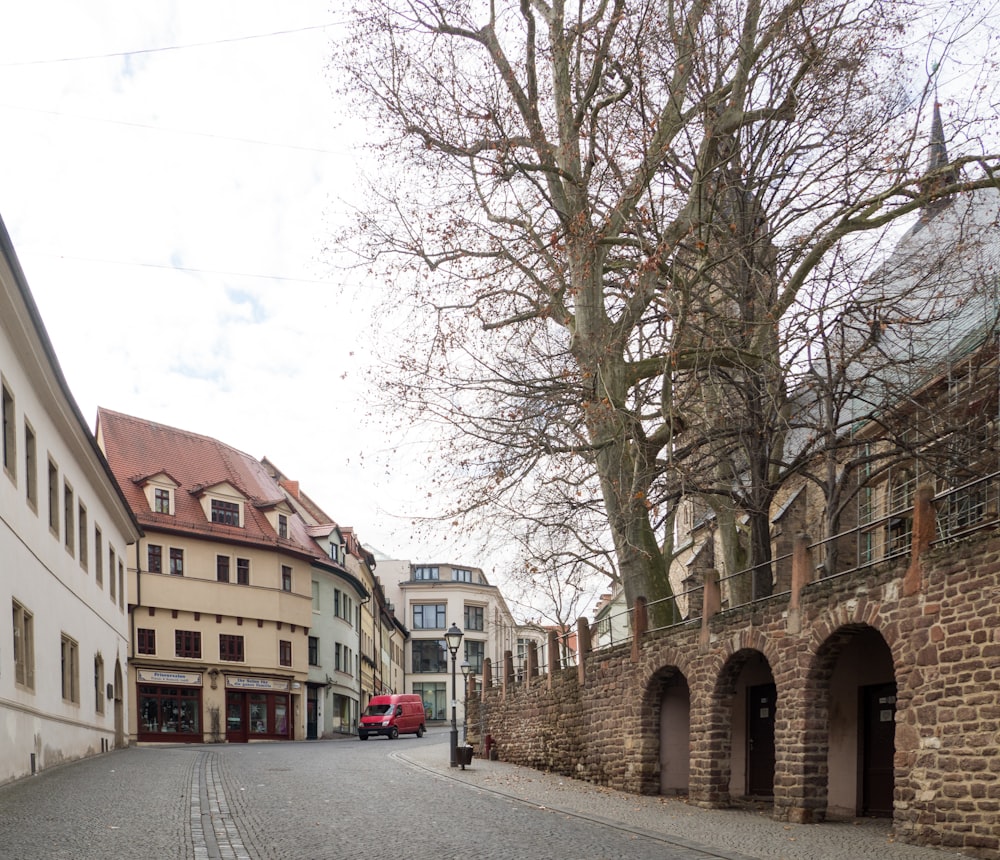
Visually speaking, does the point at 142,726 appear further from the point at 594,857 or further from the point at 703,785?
the point at 594,857

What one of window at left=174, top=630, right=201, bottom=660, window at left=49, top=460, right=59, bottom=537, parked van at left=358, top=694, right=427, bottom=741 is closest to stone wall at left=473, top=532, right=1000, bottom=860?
window at left=49, top=460, right=59, bottom=537

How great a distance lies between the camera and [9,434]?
776 inches

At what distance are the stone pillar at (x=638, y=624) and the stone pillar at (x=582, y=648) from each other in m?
2.70

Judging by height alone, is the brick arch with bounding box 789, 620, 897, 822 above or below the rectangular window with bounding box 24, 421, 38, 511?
below

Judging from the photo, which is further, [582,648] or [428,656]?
[428,656]

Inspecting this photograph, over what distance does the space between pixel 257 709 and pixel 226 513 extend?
805 cm

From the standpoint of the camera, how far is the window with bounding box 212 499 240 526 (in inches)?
1964

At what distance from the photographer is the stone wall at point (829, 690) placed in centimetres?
1229

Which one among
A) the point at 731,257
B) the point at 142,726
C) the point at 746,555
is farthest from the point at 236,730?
the point at 731,257

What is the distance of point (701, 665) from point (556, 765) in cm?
815

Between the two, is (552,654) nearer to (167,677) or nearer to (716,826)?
(716,826)

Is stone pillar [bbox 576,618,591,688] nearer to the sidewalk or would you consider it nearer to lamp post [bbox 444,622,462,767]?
the sidewalk

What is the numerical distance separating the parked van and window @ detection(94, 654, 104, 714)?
18.6 metres

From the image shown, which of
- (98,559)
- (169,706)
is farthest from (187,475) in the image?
(98,559)
